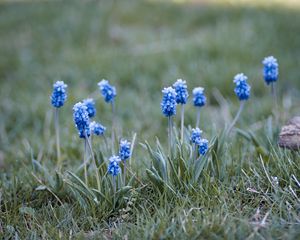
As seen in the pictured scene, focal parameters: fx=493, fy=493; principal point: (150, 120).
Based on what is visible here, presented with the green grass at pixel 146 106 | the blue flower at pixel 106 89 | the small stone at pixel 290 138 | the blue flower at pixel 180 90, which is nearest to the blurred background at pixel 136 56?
the green grass at pixel 146 106

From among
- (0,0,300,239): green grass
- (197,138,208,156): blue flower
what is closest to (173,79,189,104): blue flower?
(197,138,208,156): blue flower

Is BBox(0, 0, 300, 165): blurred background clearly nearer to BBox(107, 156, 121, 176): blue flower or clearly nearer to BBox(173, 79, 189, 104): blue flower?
BBox(173, 79, 189, 104): blue flower

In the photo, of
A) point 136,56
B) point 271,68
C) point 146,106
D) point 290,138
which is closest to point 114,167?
point 290,138

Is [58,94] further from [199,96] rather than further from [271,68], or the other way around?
[271,68]

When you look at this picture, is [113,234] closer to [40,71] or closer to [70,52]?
[40,71]

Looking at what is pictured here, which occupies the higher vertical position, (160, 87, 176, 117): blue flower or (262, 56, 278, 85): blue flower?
(262, 56, 278, 85): blue flower

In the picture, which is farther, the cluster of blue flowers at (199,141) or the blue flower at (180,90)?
the blue flower at (180,90)

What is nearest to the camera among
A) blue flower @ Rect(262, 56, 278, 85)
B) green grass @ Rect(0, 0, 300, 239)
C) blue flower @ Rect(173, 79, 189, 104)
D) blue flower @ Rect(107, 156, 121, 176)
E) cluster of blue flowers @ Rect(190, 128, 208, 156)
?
green grass @ Rect(0, 0, 300, 239)

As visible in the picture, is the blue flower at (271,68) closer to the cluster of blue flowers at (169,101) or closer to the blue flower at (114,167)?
the cluster of blue flowers at (169,101)
